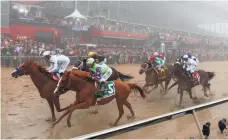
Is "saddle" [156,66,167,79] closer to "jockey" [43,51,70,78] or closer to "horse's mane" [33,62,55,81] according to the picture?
"jockey" [43,51,70,78]

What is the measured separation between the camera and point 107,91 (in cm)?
726

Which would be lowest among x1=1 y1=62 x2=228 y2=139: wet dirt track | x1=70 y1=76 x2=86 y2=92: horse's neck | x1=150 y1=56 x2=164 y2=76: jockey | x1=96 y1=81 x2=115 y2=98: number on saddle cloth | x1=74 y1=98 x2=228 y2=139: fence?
x1=1 y1=62 x2=228 y2=139: wet dirt track

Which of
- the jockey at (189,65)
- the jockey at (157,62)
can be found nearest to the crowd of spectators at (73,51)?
the jockey at (157,62)

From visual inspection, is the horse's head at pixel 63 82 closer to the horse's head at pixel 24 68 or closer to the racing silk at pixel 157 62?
the horse's head at pixel 24 68

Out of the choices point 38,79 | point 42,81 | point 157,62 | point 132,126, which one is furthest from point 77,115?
point 132,126

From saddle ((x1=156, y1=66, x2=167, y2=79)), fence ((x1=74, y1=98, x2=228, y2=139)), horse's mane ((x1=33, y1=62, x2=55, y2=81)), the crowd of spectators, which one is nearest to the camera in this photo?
fence ((x1=74, y1=98, x2=228, y2=139))

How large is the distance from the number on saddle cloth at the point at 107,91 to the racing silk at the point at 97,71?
0.28 metres

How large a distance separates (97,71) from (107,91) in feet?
1.87

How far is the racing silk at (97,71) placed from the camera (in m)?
7.23

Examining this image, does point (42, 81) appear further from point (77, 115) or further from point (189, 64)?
point (189, 64)

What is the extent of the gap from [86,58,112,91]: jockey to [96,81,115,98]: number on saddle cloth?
0.09m

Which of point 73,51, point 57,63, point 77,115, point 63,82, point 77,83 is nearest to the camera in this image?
point 63,82

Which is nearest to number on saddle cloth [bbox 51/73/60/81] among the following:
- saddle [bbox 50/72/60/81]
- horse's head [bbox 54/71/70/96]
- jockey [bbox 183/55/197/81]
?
saddle [bbox 50/72/60/81]

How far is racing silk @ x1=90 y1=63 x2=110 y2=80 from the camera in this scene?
7235mm
